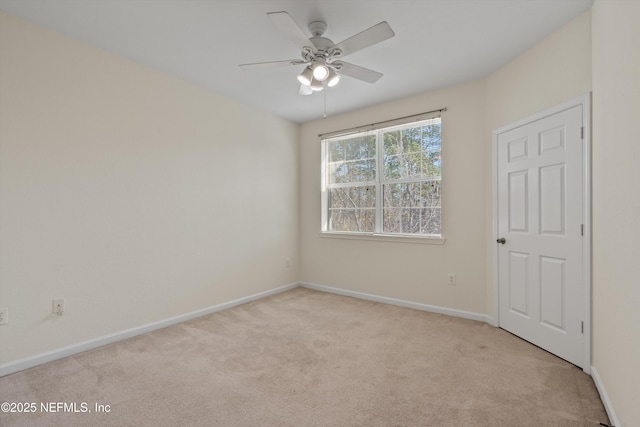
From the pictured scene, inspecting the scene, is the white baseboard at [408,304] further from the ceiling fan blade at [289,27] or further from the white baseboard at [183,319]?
the ceiling fan blade at [289,27]

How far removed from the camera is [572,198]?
7.43 ft

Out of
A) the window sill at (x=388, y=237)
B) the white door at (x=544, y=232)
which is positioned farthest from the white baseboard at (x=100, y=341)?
the white door at (x=544, y=232)

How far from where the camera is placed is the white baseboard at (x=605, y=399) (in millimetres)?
1575

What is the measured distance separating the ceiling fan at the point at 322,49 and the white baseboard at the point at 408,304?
264 cm

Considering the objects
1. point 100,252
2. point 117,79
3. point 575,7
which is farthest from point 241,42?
point 575,7

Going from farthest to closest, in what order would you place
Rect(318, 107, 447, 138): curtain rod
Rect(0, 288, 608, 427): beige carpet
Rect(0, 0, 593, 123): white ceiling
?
Rect(318, 107, 447, 138): curtain rod → Rect(0, 0, 593, 123): white ceiling → Rect(0, 288, 608, 427): beige carpet

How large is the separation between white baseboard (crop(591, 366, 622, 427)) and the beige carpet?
5 cm

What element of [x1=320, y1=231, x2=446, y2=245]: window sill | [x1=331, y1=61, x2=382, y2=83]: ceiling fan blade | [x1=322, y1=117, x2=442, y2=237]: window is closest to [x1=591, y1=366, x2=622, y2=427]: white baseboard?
[x1=320, y1=231, x2=446, y2=245]: window sill

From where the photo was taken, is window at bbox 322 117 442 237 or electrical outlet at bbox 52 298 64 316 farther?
window at bbox 322 117 442 237

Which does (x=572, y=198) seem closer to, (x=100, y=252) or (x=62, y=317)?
(x=100, y=252)

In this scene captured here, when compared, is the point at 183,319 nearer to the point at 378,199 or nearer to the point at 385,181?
the point at 378,199

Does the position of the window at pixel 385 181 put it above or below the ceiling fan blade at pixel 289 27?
below

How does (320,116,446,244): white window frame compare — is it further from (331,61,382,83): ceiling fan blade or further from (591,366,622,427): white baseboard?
(591,366,622,427): white baseboard

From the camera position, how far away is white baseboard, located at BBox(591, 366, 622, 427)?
1575 mm
